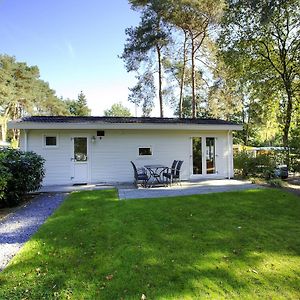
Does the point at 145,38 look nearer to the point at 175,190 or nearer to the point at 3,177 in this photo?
the point at 175,190

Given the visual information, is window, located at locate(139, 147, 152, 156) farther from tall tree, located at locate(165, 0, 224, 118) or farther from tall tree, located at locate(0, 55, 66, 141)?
tall tree, located at locate(0, 55, 66, 141)

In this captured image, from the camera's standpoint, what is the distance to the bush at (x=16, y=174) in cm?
747

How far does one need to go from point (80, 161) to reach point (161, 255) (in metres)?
7.81

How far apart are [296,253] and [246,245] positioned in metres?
0.78

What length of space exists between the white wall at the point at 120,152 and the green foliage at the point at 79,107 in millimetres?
43276

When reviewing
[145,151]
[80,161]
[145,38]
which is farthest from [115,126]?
[145,38]

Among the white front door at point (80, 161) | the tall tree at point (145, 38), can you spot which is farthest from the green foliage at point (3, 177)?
the tall tree at point (145, 38)

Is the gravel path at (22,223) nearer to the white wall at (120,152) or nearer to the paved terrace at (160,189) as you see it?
the paved terrace at (160,189)

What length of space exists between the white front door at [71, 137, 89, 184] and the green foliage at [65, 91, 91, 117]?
43241 mm

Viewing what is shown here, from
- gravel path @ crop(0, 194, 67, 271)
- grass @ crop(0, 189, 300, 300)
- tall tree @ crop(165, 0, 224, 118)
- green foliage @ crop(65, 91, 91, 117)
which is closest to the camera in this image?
grass @ crop(0, 189, 300, 300)

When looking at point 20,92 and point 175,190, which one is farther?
point 20,92

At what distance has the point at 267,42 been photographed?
597 inches

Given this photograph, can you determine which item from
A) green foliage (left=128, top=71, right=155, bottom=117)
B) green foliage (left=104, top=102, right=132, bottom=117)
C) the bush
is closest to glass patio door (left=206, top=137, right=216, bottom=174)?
the bush

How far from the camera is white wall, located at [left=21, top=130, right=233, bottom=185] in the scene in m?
10.9
